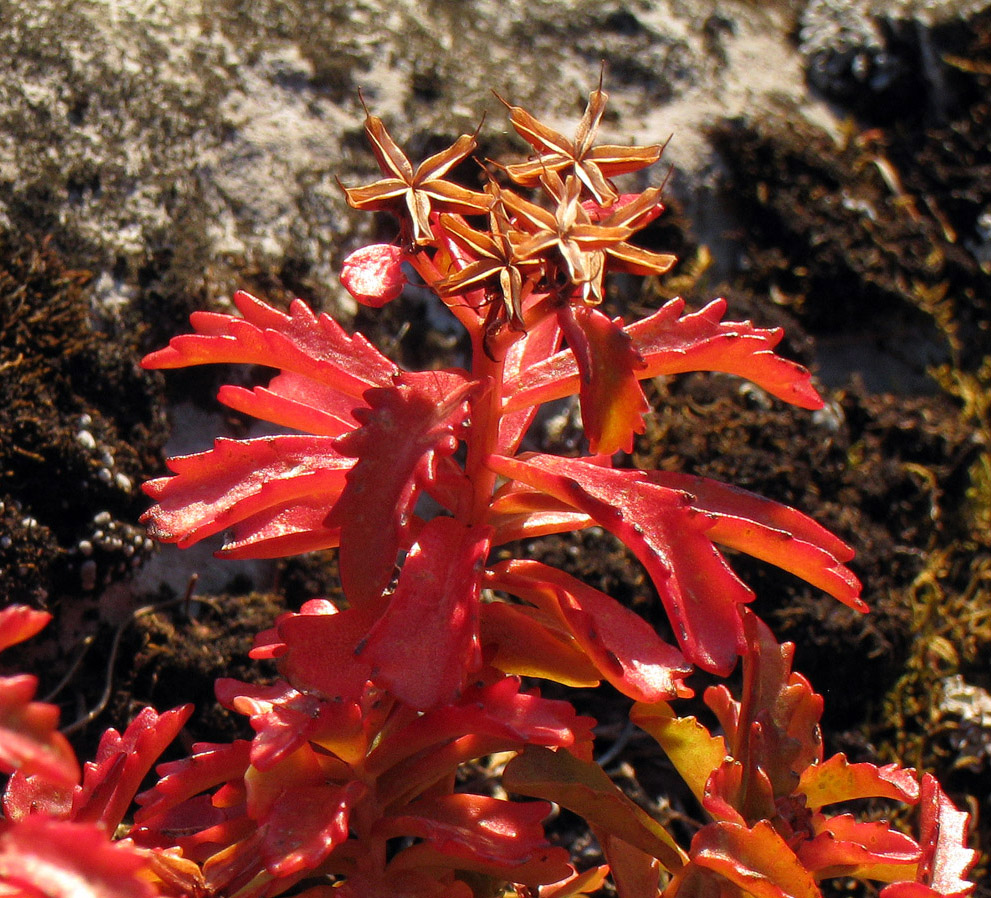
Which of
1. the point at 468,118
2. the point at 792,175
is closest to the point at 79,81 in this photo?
the point at 468,118

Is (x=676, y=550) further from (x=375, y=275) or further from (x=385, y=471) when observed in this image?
(x=375, y=275)

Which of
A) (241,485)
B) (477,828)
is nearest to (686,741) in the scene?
(477,828)

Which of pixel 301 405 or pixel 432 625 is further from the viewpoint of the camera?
pixel 301 405

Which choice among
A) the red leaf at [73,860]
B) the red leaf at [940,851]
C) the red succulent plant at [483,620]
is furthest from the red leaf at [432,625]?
the red leaf at [940,851]

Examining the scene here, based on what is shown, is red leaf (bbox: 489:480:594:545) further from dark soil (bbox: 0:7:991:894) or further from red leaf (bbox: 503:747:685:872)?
dark soil (bbox: 0:7:991:894)

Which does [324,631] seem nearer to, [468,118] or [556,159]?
[556,159]
